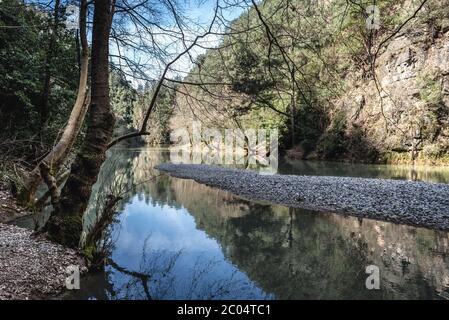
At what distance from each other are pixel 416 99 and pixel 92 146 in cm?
2492

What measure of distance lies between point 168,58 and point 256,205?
24.0 ft

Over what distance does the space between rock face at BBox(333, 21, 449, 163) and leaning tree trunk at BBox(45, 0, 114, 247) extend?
1912cm

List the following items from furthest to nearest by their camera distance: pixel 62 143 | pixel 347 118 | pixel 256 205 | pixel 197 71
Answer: pixel 347 118 < pixel 256 205 < pixel 62 143 < pixel 197 71

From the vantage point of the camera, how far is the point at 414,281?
482 cm

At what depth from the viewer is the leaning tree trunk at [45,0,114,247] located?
436 centimetres

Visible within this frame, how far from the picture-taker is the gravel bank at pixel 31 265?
354cm

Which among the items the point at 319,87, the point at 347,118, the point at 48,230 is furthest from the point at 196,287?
the point at 347,118

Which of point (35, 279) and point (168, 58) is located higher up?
point (168, 58)

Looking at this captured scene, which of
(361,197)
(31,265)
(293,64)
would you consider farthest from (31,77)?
(361,197)

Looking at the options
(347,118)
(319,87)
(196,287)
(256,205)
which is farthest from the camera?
(347,118)

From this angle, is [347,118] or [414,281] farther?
[347,118]

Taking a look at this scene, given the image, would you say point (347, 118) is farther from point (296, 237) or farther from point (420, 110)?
point (296, 237)

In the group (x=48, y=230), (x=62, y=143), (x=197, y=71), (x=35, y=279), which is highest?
(x=197, y=71)

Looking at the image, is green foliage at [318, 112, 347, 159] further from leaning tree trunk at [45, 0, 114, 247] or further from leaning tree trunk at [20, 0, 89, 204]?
leaning tree trunk at [45, 0, 114, 247]
